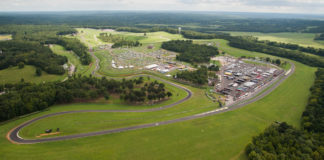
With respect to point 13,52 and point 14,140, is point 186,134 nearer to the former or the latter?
point 14,140

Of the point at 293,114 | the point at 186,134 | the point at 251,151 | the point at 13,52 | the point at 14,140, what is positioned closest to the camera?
the point at 251,151

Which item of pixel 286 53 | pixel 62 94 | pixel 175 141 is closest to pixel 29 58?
pixel 62 94

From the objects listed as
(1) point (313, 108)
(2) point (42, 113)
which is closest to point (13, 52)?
(2) point (42, 113)

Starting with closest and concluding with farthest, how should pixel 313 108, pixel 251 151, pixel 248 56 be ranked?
pixel 251 151
pixel 313 108
pixel 248 56

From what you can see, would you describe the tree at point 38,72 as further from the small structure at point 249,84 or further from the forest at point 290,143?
the small structure at point 249,84

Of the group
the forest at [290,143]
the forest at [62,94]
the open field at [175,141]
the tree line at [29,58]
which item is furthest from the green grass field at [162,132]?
the tree line at [29,58]

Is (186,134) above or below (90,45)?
below

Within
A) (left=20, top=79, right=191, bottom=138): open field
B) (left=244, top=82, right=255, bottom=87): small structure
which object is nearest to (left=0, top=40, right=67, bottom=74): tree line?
(left=20, top=79, right=191, bottom=138): open field
